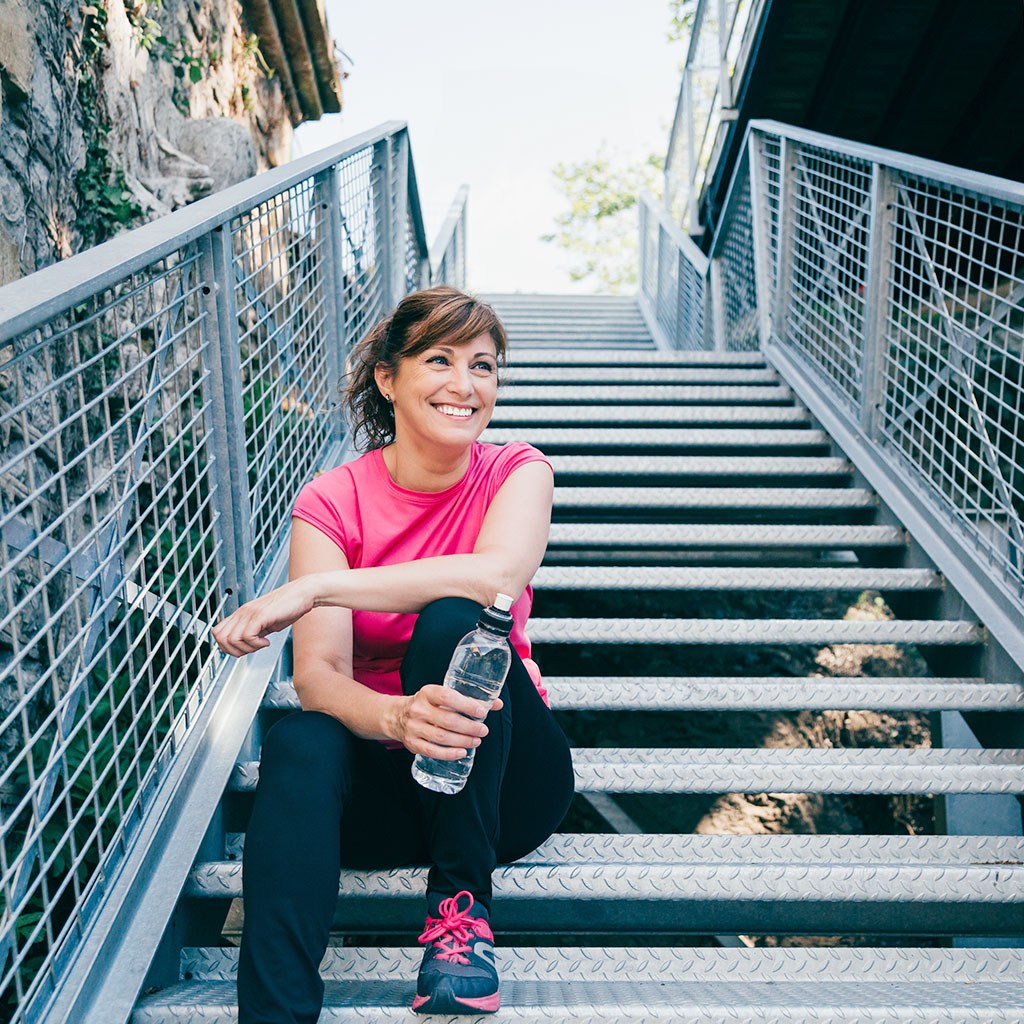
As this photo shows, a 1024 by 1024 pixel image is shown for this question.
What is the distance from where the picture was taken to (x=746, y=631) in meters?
2.20

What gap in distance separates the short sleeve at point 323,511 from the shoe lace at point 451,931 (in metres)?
0.60

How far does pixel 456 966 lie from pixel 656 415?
2297 millimetres

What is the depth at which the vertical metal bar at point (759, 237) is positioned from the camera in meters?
3.96

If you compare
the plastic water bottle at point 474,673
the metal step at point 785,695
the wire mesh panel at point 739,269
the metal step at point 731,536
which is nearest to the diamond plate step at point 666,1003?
the plastic water bottle at point 474,673

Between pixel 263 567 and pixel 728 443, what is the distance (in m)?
1.65

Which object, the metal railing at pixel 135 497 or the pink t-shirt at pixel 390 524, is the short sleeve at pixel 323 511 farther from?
the metal railing at pixel 135 497

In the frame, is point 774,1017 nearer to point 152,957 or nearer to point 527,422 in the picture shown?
point 152,957

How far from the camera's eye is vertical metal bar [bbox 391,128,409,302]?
3.86m

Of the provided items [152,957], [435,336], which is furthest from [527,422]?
[152,957]

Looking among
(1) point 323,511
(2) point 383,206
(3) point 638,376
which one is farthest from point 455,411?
(2) point 383,206

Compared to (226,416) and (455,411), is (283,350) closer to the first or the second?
(226,416)

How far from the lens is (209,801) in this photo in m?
1.54

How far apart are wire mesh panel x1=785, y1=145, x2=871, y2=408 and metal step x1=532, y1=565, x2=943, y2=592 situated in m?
0.80

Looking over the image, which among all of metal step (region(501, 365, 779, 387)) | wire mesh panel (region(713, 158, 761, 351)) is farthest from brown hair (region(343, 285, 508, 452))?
wire mesh panel (region(713, 158, 761, 351))
